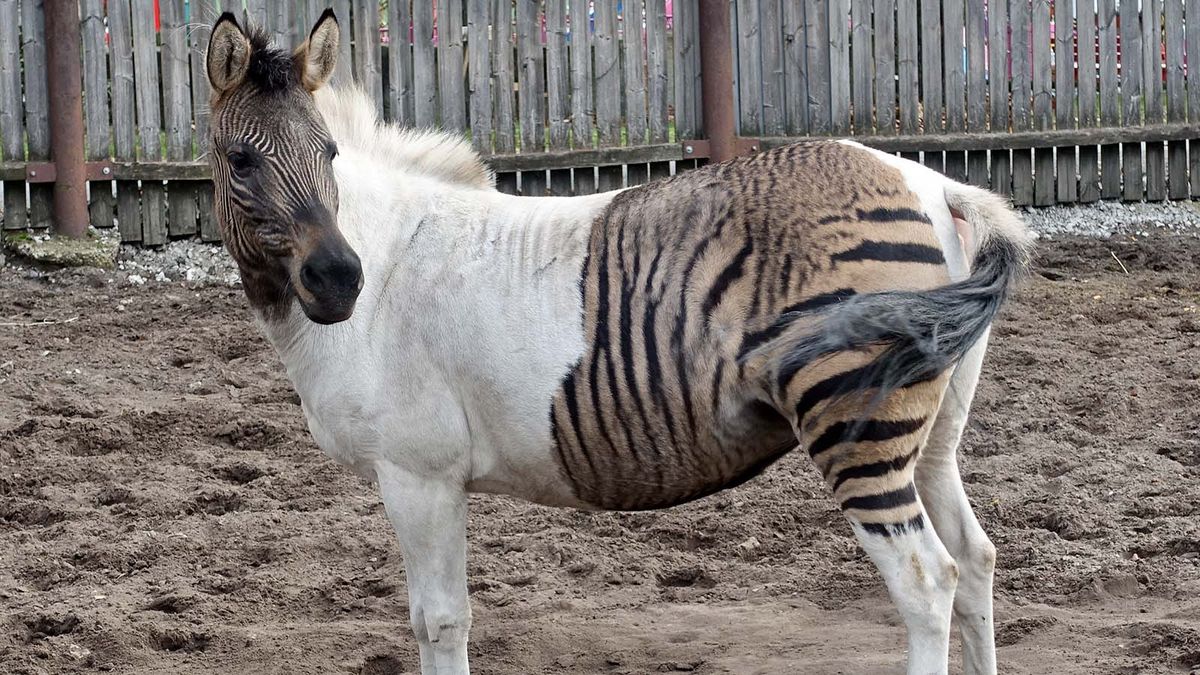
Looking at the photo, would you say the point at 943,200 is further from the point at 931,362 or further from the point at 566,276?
the point at 566,276

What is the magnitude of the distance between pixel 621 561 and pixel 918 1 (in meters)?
6.57

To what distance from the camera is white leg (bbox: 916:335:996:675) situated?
3654mm

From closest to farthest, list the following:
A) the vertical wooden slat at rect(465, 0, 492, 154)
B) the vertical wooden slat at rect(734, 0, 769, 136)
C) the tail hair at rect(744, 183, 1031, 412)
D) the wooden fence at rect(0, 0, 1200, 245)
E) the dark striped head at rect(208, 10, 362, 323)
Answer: the tail hair at rect(744, 183, 1031, 412) < the dark striped head at rect(208, 10, 362, 323) < the wooden fence at rect(0, 0, 1200, 245) < the vertical wooden slat at rect(465, 0, 492, 154) < the vertical wooden slat at rect(734, 0, 769, 136)

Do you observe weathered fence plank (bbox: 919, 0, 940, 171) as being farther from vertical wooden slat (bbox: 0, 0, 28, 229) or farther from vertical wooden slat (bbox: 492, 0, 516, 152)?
vertical wooden slat (bbox: 0, 0, 28, 229)

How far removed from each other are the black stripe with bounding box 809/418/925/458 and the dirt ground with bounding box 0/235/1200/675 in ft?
3.42

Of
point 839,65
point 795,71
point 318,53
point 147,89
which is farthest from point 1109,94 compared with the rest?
point 318,53

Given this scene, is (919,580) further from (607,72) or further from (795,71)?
(795,71)

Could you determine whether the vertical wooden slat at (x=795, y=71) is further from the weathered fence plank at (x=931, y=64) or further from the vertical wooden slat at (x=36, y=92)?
the vertical wooden slat at (x=36, y=92)

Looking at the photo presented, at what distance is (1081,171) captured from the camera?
34.3 ft

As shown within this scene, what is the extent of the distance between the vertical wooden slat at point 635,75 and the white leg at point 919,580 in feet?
22.5

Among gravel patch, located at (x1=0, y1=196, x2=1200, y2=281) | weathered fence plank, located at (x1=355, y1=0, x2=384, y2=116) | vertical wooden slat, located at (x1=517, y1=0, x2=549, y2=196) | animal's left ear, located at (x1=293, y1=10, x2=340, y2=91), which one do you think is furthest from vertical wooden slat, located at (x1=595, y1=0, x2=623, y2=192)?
animal's left ear, located at (x1=293, y1=10, x2=340, y2=91)

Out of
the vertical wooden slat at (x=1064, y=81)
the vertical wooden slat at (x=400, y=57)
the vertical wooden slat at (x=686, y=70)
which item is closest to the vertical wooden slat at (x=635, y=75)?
the vertical wooden slat at (x=686, y=70)

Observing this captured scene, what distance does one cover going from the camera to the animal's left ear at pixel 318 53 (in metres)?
3.64

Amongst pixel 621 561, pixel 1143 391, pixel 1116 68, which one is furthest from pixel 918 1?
pixel 621 561
